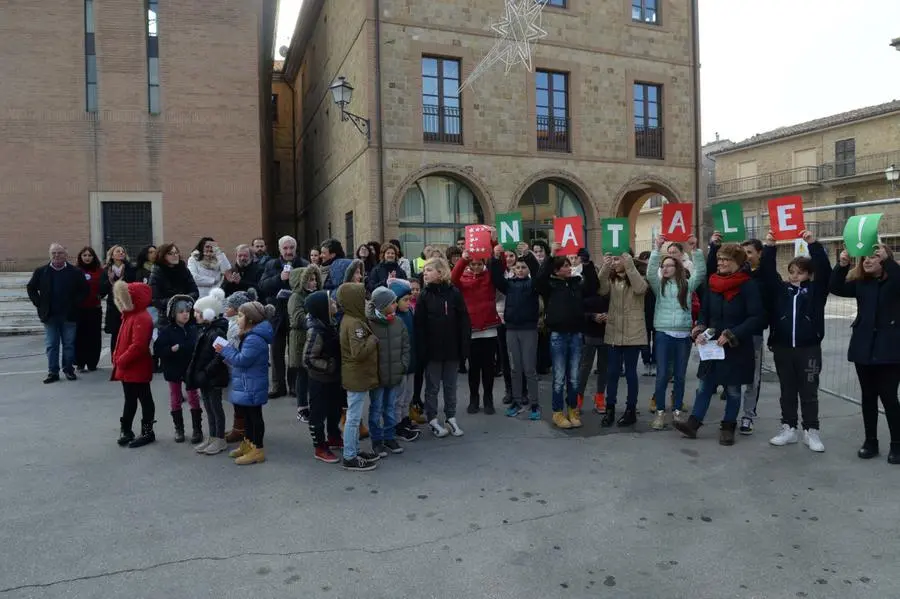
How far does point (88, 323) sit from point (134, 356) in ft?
15.1

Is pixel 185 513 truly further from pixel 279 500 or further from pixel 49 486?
pixel 49 486

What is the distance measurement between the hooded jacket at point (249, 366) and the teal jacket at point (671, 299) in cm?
384

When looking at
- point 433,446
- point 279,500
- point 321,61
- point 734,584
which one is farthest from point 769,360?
point 321,61

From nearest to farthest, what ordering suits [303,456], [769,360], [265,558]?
[265,558], [303,456], [769,360]

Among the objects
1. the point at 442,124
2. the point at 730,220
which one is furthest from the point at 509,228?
the point at 442,124

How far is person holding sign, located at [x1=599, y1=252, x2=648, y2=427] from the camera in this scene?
20.7ft

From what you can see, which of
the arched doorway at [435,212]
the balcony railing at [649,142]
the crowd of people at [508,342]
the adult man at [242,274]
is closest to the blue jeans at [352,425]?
the crowd of people at [508,342]

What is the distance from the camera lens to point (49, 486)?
15.8 feet

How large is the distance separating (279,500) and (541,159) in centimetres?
1594

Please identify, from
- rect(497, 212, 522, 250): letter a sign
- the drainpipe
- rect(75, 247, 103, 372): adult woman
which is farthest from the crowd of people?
the drainpipe

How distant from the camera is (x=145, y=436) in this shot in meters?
5.86

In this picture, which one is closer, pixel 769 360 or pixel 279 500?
pixel 279 500

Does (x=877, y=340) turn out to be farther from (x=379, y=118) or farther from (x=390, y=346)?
(x=379, y=118)

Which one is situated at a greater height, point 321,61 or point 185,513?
point 321,61
